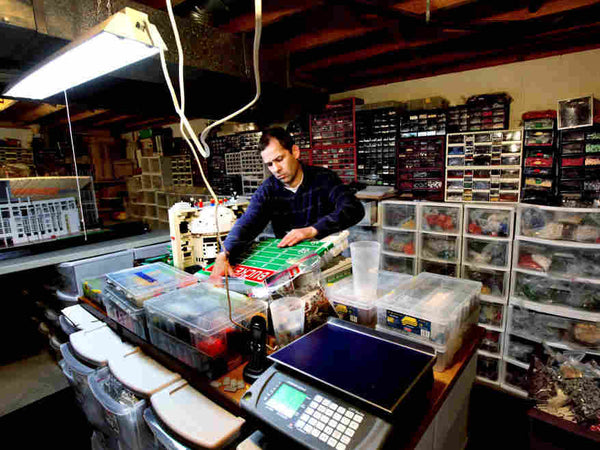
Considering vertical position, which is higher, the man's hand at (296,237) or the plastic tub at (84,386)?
the man's hand at (296,237)

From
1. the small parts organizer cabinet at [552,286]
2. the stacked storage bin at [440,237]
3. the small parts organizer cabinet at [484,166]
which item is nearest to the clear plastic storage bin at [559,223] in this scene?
the small parts organizer cabinet at [552,286]

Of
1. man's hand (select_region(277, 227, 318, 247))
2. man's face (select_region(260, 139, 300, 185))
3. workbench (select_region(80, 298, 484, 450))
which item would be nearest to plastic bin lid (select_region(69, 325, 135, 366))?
workbench (select_region(80, 298, 484, 450))

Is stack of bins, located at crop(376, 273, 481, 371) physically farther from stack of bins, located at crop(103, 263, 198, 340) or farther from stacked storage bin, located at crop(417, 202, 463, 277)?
stacked storage bin, located at crop(417, 202, 463, 277)

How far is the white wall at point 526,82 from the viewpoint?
8.90 ft

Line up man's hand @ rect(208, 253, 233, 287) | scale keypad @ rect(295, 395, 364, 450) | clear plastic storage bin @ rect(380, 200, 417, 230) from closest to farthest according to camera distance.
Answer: scale keypad @ rect(295, 395, 364, 450), man's hand @ rect(208, 253, 233, 287), clear plastic storage bin @ rect(380, 200, 417, 230)

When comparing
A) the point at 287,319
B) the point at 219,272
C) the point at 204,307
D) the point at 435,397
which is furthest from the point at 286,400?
the point at 219,272

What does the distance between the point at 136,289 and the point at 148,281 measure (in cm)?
12

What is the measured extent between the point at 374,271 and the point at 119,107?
6.73 ft

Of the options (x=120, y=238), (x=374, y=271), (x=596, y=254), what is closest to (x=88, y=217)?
(x=120, y=238)

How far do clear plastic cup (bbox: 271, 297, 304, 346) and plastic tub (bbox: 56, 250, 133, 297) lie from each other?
211cm

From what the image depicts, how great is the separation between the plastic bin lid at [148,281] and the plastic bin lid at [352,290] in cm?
64

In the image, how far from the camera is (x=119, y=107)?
7.28ft

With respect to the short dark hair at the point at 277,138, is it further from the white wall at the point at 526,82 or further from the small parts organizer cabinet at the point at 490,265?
the white wall at the point at 526,82

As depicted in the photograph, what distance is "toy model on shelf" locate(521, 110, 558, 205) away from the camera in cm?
263
